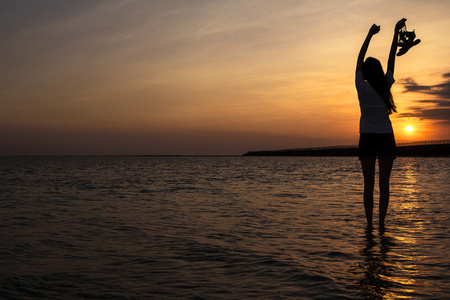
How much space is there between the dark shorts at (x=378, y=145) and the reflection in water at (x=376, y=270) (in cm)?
110

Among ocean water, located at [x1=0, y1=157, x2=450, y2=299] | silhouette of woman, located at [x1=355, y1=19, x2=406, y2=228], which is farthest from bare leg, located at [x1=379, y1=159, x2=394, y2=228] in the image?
ocean water, located at [x1=0, y1=157, x2=450, y2=299]

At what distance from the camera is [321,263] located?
174 inches

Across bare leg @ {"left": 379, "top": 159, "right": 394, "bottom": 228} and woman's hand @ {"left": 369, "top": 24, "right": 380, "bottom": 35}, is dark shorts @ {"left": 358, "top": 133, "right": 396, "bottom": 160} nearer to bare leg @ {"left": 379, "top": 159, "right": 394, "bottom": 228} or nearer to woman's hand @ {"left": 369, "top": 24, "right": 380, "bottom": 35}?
bare leg @ {"left": 379, "top": 159, "right": 394, "bottom": 228}

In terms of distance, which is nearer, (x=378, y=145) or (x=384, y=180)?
(x=378, y=145)

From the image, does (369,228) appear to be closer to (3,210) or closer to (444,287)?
(444,287)

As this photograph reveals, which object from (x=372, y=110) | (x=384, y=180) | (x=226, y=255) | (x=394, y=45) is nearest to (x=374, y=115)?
(x=372, y=110)

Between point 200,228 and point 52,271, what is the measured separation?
2939 millimetres

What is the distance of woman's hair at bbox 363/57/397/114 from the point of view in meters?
5.82

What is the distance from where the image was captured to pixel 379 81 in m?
5.82

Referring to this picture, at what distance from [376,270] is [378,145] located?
7.37ft

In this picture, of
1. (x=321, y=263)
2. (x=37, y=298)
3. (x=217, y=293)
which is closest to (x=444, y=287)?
(x=321, y=263)

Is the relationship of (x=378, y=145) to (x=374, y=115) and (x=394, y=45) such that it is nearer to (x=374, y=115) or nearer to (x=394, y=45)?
(x=374, y=115)

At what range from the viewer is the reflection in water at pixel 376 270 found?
3399mm

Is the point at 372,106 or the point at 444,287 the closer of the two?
the point at 444,287
